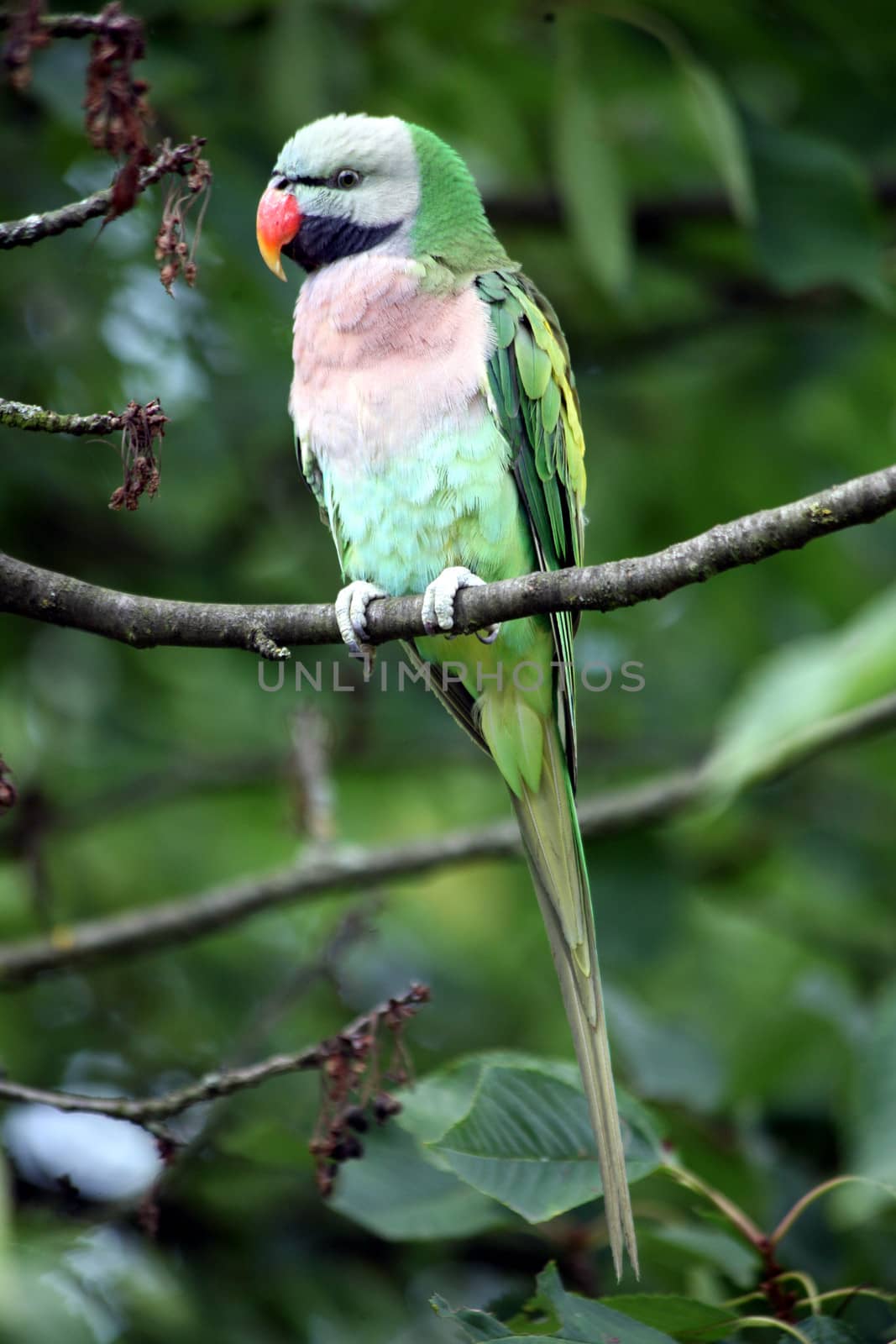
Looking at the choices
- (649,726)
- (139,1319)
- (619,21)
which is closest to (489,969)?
(649,726)

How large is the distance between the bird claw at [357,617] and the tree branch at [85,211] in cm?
66

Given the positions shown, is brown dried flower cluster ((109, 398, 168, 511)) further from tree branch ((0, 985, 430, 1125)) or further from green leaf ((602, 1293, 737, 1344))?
green leaf ((602, 1293, 737, 1344))

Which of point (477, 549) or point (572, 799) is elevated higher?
point (477, 549)

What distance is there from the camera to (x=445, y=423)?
3207 millimetres

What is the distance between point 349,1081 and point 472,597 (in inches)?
34.9

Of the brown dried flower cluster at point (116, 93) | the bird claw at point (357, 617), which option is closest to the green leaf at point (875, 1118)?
the bird claw at point (357, 617)

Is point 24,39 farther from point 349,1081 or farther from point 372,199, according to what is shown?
point 372,199

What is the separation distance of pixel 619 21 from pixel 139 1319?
4038 mm

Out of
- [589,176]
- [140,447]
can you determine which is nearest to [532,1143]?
[140,447]

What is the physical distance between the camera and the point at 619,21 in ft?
13.0

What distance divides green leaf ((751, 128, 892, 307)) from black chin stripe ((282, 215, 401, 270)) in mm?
1188

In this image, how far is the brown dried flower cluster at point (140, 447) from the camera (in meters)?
1.89

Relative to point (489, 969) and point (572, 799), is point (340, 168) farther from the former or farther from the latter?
point (489, 969)

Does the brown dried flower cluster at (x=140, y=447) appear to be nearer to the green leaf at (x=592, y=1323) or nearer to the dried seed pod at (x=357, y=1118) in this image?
the dried seed pod at (x=357, y=1118)
